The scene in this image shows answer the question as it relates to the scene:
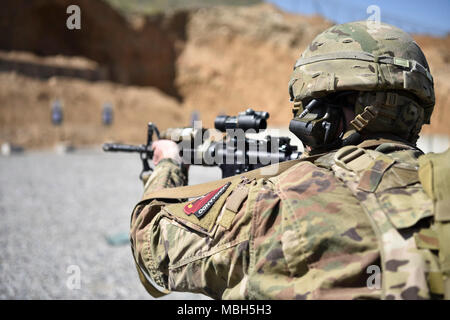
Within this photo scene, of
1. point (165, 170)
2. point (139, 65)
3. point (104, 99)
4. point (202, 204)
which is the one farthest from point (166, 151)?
point (139, 65)

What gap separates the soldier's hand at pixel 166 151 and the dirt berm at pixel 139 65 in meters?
18.2

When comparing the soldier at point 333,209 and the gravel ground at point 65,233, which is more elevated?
the soldier at point 333,209

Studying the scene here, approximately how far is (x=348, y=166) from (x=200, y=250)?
62 cm

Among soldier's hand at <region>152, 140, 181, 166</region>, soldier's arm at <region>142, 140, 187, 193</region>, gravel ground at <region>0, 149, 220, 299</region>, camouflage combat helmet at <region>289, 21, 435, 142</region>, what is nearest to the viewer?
camouflage combat helmet at <region>289, 21, 435, 142</region>

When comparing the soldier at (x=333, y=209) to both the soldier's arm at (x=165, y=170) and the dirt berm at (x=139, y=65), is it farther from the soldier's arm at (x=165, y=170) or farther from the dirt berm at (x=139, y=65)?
the dirt berm at (x=139, y=65)

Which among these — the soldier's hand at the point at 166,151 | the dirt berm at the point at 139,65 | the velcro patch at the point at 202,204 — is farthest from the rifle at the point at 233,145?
the dirt berm at the point at 139,65

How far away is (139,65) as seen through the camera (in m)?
28.9

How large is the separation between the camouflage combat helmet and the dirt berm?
61.9ft

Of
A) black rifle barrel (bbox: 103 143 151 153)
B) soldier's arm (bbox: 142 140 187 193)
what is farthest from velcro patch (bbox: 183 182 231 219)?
black rifle barrel (bbox: 103 143 151 153)

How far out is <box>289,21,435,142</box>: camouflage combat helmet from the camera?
154 centimetres

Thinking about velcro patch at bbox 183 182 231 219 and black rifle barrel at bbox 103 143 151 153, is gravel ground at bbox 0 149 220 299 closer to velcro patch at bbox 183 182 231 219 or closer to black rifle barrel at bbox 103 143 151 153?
A: black rifle barrel at bbox 103 143 151 153

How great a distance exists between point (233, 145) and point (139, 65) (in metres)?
28.4

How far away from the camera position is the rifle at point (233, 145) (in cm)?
216

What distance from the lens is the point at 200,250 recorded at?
137 centimetres
